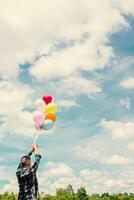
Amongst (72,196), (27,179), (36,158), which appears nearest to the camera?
(27,179)

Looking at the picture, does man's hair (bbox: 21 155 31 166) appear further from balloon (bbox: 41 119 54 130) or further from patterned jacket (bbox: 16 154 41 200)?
balloon (bbox: 41 119 54 130)

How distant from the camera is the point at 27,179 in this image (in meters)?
11.6

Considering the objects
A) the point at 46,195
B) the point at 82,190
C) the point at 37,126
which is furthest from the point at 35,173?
the point at 82,190

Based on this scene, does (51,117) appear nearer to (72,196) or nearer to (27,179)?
(27,179)

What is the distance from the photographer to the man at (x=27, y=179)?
1156cm

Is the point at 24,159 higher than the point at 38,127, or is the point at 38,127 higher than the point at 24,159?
the point at 38,127

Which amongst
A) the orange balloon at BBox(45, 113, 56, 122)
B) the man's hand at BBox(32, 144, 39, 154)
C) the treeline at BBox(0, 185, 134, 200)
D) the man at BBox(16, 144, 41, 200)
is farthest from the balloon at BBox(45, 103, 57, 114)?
the treeline at BBox(0, 185, 134, 200)

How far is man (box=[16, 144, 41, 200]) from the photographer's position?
11.6 metres

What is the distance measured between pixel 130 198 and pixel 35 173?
625 feet

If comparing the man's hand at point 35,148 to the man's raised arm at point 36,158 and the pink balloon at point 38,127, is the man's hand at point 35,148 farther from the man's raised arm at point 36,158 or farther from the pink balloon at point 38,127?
the pink balloon at point 38,127

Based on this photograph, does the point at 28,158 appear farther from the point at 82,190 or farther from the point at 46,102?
the point at 82,190

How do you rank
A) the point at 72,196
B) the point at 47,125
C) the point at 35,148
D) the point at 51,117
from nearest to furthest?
the point at 35,148 → the point at 47,125 → the point at 51,117 → the point at 72,196

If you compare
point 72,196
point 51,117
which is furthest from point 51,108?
point 72,196

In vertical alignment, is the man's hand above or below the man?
above
